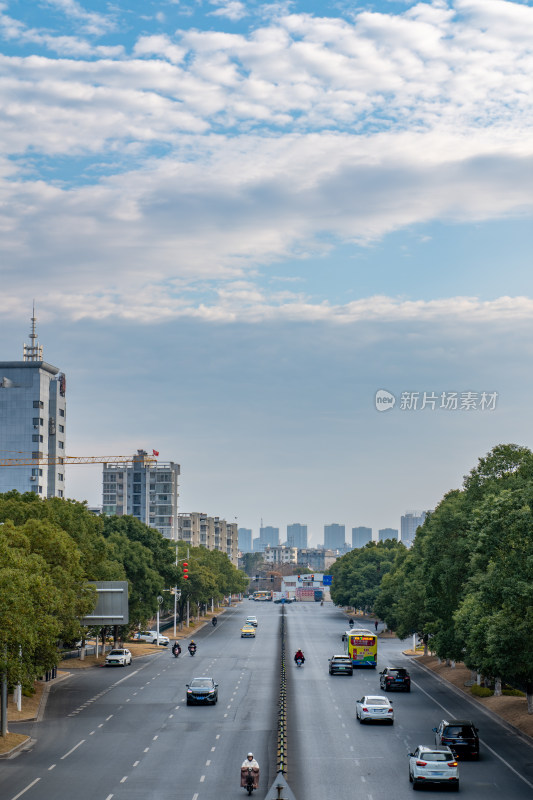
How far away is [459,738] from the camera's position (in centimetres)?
4241

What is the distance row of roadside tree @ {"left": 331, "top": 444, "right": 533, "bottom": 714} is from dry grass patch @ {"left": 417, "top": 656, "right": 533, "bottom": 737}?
101 centimetres

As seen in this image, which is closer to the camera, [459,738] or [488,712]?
[459,738]

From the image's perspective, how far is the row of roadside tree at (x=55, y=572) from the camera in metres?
44.1

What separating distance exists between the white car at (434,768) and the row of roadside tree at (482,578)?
6864 millimetres

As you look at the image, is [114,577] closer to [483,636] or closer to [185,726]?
[185,726]

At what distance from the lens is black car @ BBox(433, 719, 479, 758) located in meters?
42.2

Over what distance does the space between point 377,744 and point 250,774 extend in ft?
43.0

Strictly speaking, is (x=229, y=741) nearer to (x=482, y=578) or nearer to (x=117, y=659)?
(x=482, y=578)

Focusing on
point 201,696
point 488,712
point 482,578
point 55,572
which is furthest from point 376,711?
point 55,572

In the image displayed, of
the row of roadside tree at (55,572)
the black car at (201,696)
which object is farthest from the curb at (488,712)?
the row of roadside tree at (55,572)

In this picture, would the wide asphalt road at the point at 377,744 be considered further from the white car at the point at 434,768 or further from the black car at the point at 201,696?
the black car at the point at 201,696

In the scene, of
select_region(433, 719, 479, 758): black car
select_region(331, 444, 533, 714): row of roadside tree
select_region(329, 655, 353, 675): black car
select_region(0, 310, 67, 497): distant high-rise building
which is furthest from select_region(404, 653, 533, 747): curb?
select_region(0, 310, 67, 497): distant high-rise building

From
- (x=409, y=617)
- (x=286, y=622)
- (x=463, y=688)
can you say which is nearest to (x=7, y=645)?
(x=463, y=688)

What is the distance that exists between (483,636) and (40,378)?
147488mm
